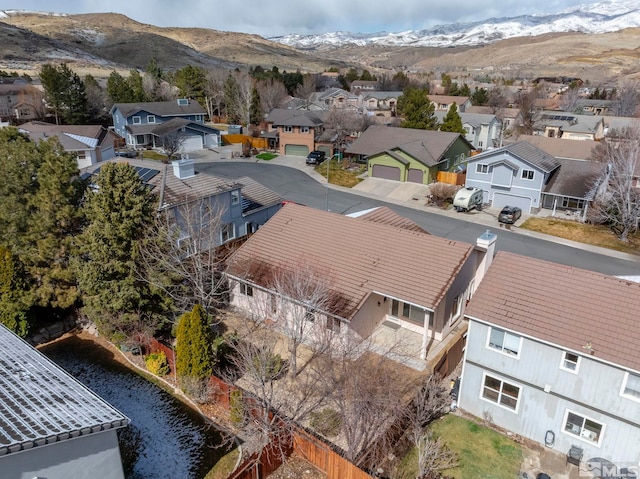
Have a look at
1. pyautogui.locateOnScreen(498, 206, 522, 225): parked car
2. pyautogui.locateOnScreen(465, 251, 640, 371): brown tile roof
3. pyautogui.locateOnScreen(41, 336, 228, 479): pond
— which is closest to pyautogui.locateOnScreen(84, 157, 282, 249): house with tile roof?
pyautogui.locateOnScreen(41, 336, 228, 479): pond

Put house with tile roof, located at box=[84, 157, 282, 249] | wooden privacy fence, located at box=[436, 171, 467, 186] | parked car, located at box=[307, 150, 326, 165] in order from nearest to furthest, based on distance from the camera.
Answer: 1. house with tile roof, located at box=[84, 157, 282, 249]
2. wooden privacy fence, located at box=[436, 171, 467, 186]
3. parked car, located at box=[307, 150, 326, 165]

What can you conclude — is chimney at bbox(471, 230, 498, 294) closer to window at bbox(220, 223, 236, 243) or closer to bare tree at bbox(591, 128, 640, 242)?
window at bbox(220, 223, 236, 243)

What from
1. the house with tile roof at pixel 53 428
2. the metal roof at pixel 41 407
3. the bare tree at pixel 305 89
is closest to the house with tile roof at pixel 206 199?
the metal roof at pixel 41 407

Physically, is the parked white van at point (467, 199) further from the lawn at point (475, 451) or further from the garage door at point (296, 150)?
the lawn at point (475, 451)

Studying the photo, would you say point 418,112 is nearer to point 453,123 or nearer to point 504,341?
point 453,123

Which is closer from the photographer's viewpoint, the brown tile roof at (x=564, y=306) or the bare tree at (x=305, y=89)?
the brown tile roof at (x=564, y=306)

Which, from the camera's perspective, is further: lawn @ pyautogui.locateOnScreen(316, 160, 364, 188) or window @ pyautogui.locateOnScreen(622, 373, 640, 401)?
lawn @ pyautogui.locateOnScreen(316, 160, 364, 188)
